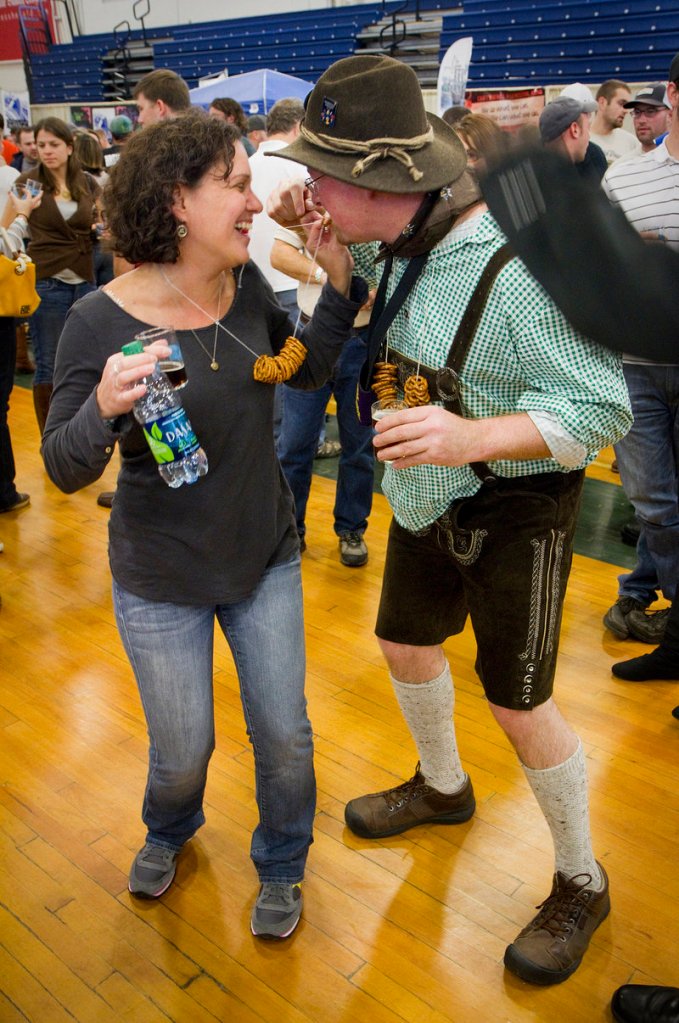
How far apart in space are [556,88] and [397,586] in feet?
26.5

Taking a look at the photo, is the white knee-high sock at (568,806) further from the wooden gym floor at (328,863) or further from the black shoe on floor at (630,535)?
the black shoe on floor at (630,535)

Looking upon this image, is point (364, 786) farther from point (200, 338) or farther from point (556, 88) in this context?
point (556, 88)

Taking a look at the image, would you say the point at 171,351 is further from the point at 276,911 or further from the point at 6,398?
the point at 6,398

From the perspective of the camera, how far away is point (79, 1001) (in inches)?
69.1

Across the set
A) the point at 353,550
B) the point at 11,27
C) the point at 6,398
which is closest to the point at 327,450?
the point at 353,550

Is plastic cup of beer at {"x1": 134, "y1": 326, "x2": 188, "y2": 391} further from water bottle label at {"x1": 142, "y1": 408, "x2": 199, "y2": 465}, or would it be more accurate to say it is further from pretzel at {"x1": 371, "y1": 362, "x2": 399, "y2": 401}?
pretzel at {"x1": 371, "y1": 362, "x2": 399, "y2": 401}

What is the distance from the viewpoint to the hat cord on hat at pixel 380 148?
1.42 meters

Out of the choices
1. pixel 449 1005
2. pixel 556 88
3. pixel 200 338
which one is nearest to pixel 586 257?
pixel 200 338

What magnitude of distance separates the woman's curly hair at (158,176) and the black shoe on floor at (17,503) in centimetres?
302

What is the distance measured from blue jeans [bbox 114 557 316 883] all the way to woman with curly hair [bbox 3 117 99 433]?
3.06 metres

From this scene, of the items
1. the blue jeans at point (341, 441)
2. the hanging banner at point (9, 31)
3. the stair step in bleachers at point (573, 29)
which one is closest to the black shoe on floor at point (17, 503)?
the blue jeans at point (341, 441)

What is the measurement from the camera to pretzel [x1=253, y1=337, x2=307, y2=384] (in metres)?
1.64

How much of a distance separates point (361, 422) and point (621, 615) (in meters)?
1.89

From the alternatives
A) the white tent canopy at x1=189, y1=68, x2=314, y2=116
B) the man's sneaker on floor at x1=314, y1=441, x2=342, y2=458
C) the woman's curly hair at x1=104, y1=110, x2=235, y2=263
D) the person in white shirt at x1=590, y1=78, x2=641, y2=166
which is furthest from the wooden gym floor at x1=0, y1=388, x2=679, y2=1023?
the white tent canopy at x1=189, y1=68, x2=314, y2=116
